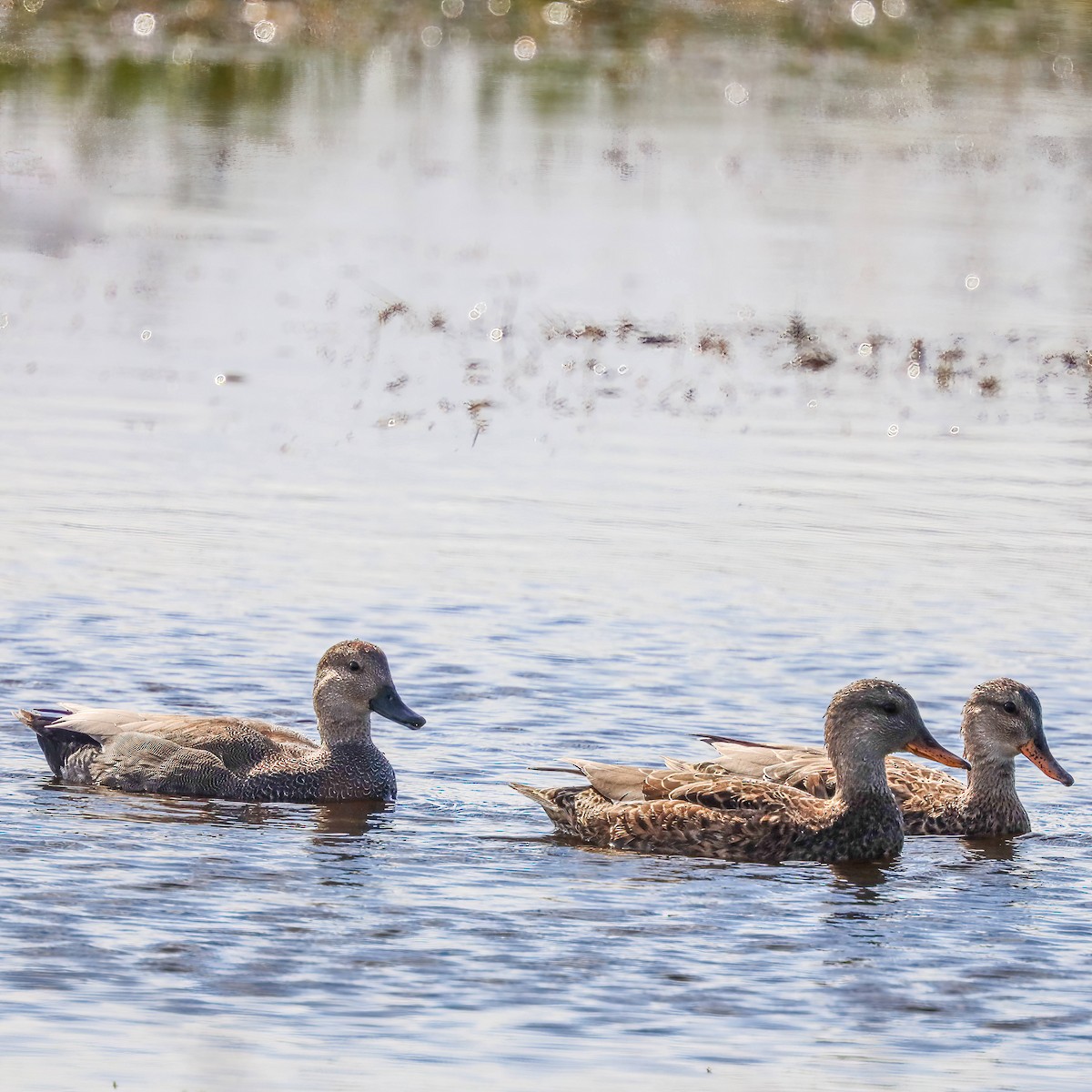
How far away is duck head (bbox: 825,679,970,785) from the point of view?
→ 10805mm

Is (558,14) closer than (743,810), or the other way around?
(743,810)

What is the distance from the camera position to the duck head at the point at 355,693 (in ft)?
37.3

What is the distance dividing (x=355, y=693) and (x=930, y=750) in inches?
101

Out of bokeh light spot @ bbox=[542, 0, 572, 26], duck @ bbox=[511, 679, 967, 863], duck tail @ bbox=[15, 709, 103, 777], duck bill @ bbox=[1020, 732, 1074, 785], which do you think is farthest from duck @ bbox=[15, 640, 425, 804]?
bokeh light spot @ bbox=[542, 0, 572, 26]

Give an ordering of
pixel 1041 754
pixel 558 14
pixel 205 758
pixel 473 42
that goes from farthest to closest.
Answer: pixel 558 14
pixel 473 42
pixel 1041 754
pixel 205 758

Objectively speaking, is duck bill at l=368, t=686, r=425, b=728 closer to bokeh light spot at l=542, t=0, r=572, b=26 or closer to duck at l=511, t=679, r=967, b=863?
duck at l=511, t=679, r=967, b=863

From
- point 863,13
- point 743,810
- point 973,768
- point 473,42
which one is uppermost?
point 863,13

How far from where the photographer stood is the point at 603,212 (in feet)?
100

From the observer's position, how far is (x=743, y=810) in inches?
416

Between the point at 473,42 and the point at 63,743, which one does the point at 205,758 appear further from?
the point at 473,42

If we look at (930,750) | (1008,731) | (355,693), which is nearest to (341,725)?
(355,693)

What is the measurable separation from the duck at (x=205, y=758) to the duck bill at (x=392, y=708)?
0.01m

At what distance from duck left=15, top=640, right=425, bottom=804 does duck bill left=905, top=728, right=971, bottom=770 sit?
2177mm

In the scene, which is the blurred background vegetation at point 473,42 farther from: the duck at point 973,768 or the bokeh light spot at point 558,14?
the duck at point 973,768
